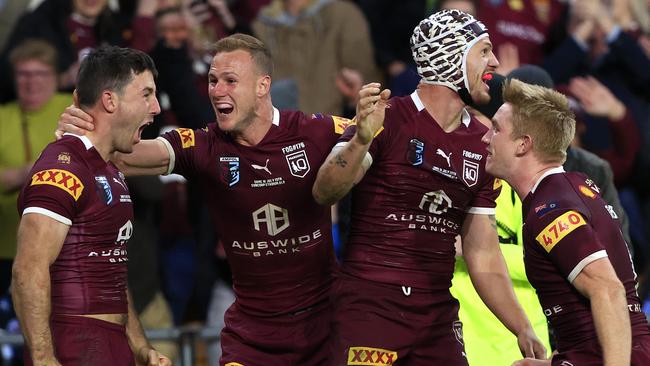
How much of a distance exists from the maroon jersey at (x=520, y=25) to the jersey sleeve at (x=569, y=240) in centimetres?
573

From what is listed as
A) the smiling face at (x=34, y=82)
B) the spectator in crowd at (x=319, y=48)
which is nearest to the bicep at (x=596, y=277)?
the smiling face at (x=34, y=82)

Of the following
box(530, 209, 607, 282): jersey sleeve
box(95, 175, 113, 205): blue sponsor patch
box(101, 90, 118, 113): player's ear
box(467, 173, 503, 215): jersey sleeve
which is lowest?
box(467, 173, 503, 215): jersey sleeve

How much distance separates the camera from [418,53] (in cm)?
775

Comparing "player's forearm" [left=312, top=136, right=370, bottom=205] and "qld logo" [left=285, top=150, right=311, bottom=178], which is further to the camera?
"qld logo" [left=285, top=150, right=311, bottom=178]

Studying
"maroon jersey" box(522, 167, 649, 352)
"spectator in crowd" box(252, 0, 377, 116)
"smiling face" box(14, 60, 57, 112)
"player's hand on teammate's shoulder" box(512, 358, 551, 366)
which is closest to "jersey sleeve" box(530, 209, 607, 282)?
"maroon jersey" box(522, 167, 649, 352)

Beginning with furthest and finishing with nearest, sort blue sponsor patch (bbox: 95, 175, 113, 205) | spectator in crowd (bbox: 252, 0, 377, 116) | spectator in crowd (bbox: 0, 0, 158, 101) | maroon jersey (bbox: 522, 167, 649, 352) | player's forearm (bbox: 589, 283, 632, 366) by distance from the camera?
spectator in crowd (bbox: 252, 0, 377, 116) → spectator in crowd (bbox: 0, 0, 158, 101) → blue sponsor patch (bbox: 95, 175, 113, 205) → maroon jersey (bbox: 522, 167, 649, 352) → player's forearm (bbox: 589, 283, 632, 366)

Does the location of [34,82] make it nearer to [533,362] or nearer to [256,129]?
[256,129]

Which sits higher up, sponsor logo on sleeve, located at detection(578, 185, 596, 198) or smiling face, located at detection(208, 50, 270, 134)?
smiling face, located at detection(208, 50, 270, 134)

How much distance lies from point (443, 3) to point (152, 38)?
2550 mm

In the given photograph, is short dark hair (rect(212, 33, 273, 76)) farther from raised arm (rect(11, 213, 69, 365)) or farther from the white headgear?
raised arm (rect(11, 213, 69, 365))

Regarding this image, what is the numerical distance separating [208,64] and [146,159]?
14.1 ft

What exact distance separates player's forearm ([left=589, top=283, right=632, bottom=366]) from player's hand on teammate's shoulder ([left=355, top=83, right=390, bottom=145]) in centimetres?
140

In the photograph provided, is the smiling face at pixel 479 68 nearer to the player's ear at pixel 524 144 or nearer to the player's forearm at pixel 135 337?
the player's ear at pixel 524 144

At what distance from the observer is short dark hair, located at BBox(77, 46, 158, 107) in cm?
718
